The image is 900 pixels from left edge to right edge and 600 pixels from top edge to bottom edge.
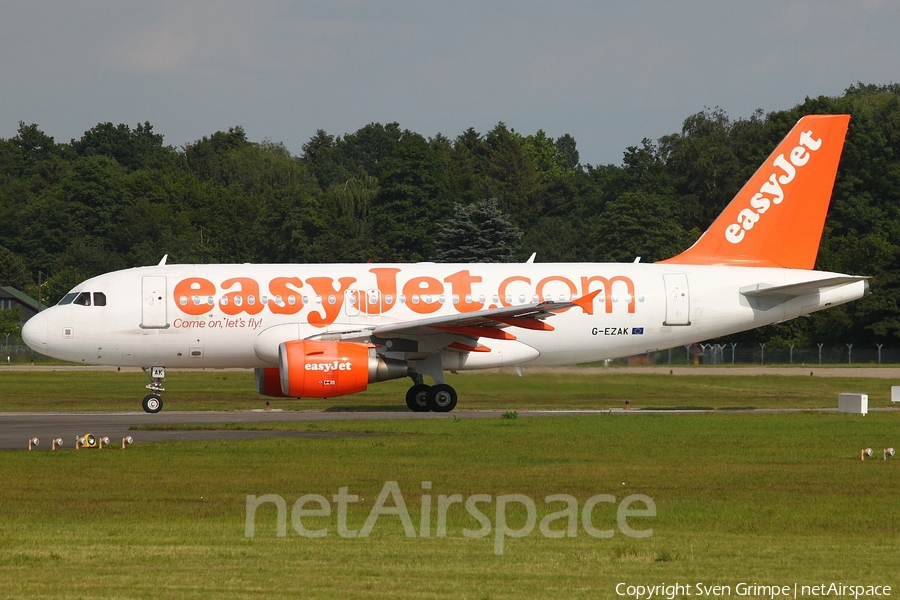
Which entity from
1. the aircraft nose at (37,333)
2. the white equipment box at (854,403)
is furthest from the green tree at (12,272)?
the white equipment box at (854,403)

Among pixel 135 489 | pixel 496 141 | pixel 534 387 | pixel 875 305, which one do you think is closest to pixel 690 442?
pixel 534 387

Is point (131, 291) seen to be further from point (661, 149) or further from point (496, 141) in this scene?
point (496, 141)

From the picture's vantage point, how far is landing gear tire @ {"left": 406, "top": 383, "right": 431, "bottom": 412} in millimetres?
28266

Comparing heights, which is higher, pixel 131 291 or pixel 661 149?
pixel 661 149

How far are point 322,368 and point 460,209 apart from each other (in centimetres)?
4731

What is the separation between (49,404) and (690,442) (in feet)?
60.8

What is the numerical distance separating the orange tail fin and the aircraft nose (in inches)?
589

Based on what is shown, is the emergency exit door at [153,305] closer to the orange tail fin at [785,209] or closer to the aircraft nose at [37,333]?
the aircraft nose at [37,333]

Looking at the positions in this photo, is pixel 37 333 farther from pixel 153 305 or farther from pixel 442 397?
pixel 442 397

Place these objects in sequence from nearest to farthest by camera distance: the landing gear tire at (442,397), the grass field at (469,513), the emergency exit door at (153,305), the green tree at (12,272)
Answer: the grass field at (469,513) < the landing gear tire at (442,397) < the emergency exit door at (153,305) < the green tree at (12,272)

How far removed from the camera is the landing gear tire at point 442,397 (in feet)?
91.6

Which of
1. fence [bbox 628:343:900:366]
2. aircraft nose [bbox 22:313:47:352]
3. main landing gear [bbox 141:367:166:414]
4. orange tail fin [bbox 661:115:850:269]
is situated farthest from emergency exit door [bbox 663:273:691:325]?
fence [bbox 628:343:900:366]

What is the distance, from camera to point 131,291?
94.5ft

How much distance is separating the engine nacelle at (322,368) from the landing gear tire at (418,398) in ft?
7.18
